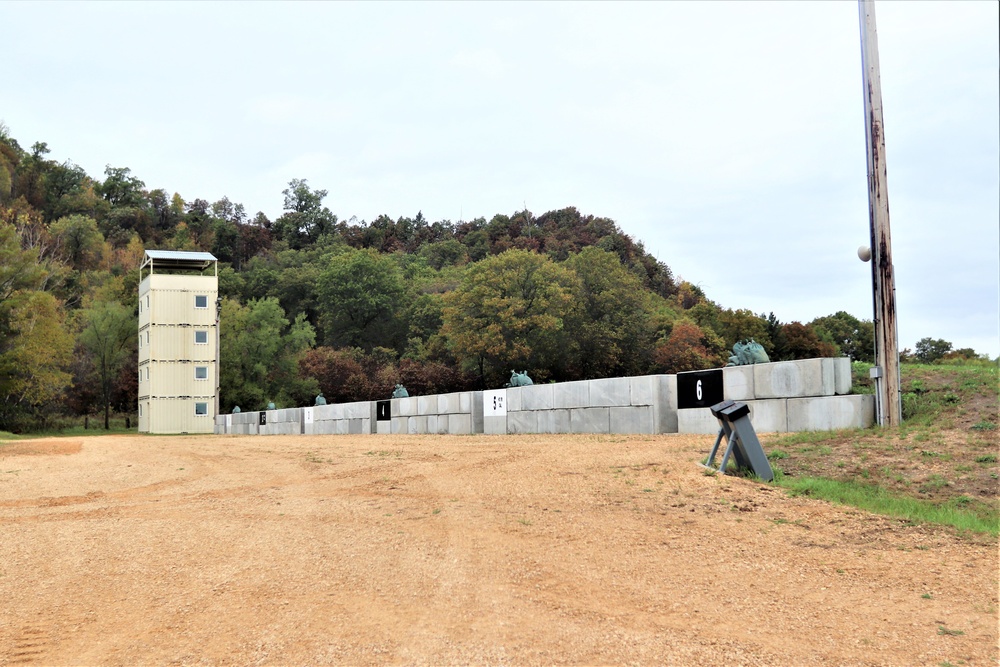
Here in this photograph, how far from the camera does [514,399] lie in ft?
70.3

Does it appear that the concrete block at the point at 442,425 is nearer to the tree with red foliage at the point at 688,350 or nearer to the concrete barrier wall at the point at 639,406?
the concrete barrier wall at the point at 639,406

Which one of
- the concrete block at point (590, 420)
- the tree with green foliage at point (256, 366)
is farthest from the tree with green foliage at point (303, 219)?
the concrete block at point (590, 420)

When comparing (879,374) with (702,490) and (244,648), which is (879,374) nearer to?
(702,490)

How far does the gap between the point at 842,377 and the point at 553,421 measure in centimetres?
793

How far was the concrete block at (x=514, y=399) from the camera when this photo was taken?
21.2 meters

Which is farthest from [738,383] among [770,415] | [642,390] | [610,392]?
[610,392]

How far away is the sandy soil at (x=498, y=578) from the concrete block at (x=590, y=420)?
24.0 feet

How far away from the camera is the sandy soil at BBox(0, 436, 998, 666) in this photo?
494 cm

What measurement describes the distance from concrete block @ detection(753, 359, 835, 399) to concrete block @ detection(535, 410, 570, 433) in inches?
230

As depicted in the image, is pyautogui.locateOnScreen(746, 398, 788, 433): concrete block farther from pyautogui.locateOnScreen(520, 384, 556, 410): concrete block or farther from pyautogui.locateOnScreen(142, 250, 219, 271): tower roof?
pyautogui.locateOnScreen(142, 250, 219, 271): tower roof

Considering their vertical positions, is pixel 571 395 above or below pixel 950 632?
above

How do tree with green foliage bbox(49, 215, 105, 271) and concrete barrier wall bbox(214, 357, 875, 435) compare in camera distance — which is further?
tree with green foliage bbox(49, 215, 105, 271)

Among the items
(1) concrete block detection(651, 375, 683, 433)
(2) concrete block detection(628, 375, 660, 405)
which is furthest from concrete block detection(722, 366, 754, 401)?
(2) concrete block detection(628, 375, 660, 405)

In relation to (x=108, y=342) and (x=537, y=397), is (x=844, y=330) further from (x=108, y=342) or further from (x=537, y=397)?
(x=108, y=342)
